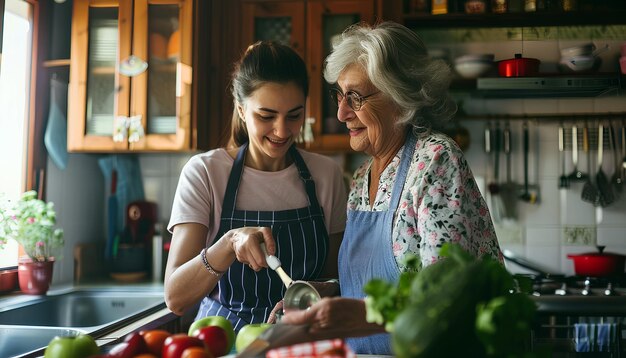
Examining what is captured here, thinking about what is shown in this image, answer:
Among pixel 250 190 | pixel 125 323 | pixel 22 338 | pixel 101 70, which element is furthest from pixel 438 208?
pixel 101 70

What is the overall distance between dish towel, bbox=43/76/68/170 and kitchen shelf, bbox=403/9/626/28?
167 cm

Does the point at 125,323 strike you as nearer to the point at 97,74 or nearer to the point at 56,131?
the point at 56,131

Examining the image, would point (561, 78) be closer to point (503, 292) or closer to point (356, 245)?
point (356, 245)

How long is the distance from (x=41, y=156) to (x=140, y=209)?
538 mm

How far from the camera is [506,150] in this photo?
3.18 metres

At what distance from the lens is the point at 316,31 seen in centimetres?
289

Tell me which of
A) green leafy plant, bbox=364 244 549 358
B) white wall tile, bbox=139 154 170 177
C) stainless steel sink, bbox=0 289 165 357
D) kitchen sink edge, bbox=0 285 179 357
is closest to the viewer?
green leafy plant, bbox=364 244 549 358

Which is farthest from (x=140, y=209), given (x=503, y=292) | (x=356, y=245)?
(x=503, y=292)

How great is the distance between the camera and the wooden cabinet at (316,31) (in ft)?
9.46

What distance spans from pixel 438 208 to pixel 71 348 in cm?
72

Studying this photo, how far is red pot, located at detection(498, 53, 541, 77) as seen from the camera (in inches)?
114

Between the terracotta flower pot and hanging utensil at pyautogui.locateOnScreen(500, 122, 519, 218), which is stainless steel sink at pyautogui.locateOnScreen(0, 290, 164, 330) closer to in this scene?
the terracotta flower pot

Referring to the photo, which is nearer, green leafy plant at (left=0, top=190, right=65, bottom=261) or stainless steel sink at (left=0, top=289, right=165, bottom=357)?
stainless steel sink at (left=0, top=289, right=165, bottom=357)

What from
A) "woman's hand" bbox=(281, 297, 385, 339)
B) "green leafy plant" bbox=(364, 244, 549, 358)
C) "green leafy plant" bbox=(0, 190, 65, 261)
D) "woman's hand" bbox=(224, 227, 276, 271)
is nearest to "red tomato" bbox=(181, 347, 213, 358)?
"woman's hand" bbox=(281, 297, 385, 339)
